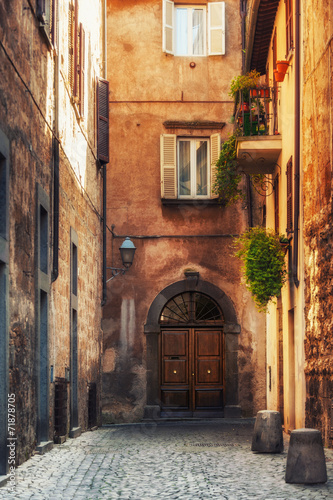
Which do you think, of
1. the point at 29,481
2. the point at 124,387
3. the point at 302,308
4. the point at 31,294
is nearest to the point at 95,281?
the point at 124,387

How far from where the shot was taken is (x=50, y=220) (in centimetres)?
1141

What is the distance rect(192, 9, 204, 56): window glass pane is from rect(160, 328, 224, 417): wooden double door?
649cm

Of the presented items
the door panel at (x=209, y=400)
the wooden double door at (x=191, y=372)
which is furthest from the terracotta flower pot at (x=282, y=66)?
the door panel at (x=209, y=400)

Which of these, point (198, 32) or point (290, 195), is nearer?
point (290, 195)

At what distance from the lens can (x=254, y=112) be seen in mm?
16156

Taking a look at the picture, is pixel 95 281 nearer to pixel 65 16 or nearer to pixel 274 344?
pixel 274 344

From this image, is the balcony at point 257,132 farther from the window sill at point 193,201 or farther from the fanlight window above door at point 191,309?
the fanlight window above door at point 191,309

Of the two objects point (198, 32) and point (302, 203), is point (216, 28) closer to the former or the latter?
point (198, 32)

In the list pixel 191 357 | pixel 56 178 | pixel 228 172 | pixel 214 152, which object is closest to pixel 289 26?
pixel 228 172

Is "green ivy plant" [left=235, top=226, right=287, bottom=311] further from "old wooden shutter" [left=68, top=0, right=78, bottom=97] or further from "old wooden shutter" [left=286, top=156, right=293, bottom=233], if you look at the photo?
"old wooden shutter" [left=68, top=0, right=78, bottom=97]

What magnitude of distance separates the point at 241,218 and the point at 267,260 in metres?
5.50

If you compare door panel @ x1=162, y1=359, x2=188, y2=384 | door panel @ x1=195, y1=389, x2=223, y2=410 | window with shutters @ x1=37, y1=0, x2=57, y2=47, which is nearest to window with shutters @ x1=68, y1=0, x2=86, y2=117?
window with shutters @ x1=37, y1=0, x2=57, y2=47

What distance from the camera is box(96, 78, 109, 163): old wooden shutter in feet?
58.5

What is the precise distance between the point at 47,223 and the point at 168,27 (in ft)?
33.8
